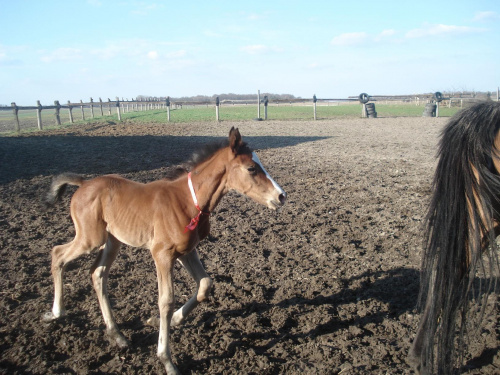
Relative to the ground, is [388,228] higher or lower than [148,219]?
lower

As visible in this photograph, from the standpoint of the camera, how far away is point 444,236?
2.90m

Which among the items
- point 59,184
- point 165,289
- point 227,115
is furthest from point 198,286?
point 227,115

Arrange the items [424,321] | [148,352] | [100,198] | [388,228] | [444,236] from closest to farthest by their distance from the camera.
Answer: [444,236], [424,321], [148,352], [100,198], [388,228]

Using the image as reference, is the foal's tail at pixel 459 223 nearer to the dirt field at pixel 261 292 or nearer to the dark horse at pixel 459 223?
the dark horse at pixel 459 223

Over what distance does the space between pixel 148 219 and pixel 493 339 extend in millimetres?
3138

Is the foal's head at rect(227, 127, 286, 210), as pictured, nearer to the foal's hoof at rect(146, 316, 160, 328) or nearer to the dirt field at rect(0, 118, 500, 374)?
the dirt field at rect(0, 118, 500, 374)

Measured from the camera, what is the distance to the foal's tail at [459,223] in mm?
2848

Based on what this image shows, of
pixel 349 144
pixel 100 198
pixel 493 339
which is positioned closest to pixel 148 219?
pixel 100 198

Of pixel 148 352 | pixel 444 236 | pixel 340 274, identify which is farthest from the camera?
pixel 340 274

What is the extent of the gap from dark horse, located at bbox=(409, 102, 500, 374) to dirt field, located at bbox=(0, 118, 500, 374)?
1.62 ft

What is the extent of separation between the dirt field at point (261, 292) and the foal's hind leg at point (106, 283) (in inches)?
4.8

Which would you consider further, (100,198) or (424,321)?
(100,198)

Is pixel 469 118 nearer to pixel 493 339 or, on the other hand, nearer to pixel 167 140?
pixel 493 339

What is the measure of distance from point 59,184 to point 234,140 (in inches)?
73.9
